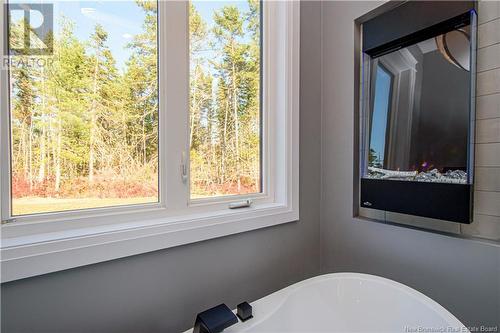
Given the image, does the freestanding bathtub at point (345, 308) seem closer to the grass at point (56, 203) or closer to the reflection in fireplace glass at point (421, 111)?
the reflection in fireplace glass at point (421, 111)

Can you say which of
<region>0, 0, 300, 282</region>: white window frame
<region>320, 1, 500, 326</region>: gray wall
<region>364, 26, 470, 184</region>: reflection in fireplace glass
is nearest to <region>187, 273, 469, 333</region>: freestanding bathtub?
<region>320, 1, 500, 326</region>: gray wall

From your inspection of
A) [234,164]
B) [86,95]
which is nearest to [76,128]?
[86,95]

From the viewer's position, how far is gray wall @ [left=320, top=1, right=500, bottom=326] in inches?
38.8

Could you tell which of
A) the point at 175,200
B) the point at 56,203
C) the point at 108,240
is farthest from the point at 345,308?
the point at 56,203

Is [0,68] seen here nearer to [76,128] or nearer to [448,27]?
[76,128]

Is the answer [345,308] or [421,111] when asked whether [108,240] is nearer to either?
[345,308]

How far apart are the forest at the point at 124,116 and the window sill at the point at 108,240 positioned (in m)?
0.14

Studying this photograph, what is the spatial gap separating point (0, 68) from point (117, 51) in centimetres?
37

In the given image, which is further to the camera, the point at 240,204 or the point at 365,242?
the point at 365,242

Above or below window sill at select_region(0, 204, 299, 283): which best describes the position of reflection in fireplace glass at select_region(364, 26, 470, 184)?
above

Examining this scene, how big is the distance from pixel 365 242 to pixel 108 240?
1.28m

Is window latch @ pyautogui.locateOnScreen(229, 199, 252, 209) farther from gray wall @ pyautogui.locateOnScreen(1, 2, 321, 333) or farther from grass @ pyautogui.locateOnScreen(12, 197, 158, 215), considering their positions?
grass @ pyautogui.locateOnScreen(12, 197, 158, 215)

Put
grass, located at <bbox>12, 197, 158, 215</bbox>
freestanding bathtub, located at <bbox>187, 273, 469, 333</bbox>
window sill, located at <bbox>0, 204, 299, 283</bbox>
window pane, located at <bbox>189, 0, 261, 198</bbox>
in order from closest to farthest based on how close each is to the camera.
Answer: window sill, located at <bbox>0, 204, 299, 283</bbox> → grass, located at <bbox>12, 197, 158, 215</bbox> → freestanding bathtub, located at <bbox>187, 273, 469, 333</bbox> → window pane, located at <bbox>189, 0, 261, 198</bbox>

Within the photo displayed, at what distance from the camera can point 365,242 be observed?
1.37 meters
